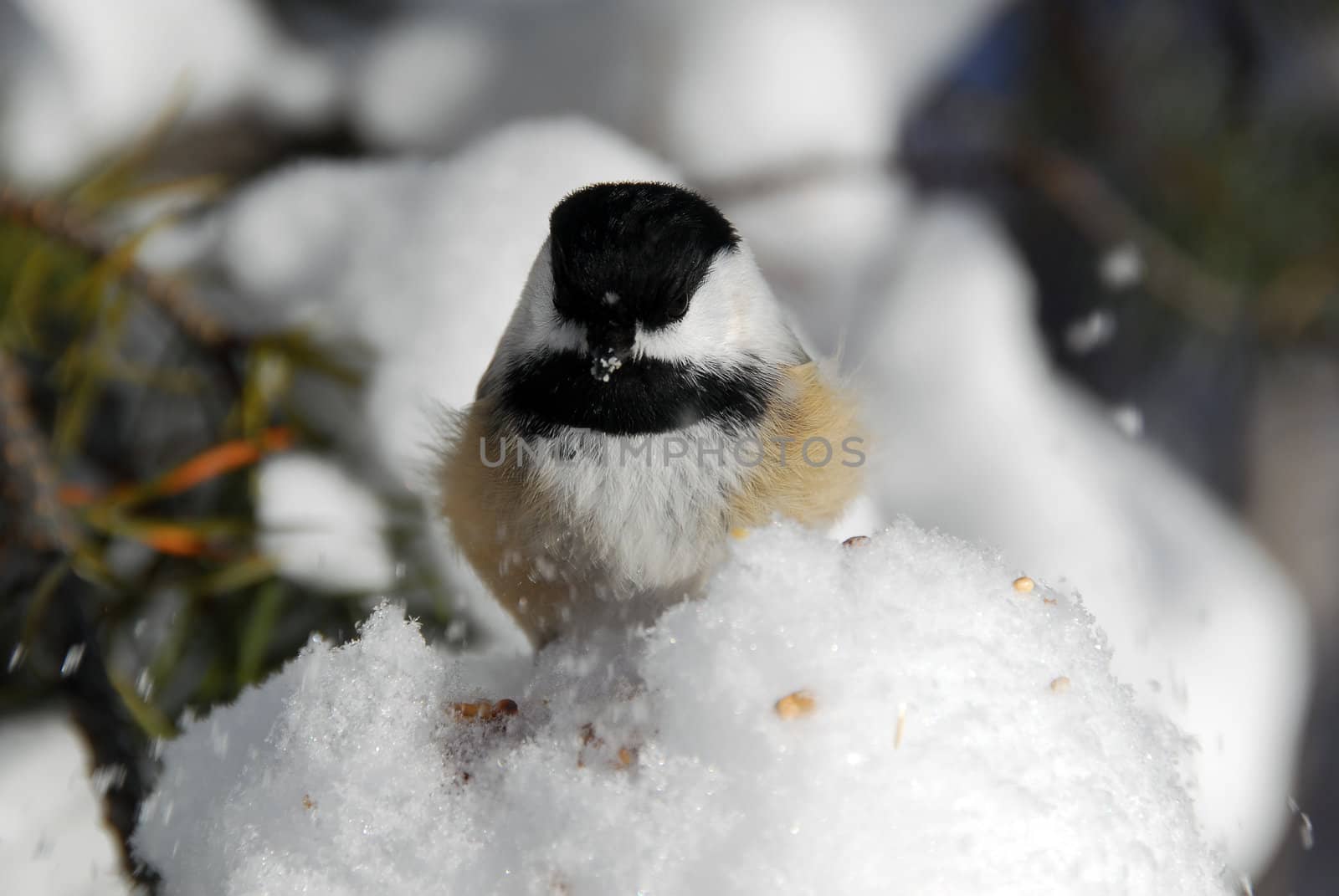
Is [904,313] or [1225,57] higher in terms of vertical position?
[1225,57]

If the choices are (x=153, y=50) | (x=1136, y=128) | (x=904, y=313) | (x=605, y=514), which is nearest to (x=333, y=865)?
(x=605, y=514)

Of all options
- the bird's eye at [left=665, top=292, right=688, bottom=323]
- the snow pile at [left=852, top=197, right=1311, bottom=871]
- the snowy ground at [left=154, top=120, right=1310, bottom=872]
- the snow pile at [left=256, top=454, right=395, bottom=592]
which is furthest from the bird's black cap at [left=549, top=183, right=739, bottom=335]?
the snow pile at [left=256, top=454, right=395, bottom=592]

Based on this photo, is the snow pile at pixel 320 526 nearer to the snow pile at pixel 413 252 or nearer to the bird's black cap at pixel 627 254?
the snow pile at pixel 413 252

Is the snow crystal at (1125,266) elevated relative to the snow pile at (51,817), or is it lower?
A: elevated

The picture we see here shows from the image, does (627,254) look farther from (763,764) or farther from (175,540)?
(175,540)

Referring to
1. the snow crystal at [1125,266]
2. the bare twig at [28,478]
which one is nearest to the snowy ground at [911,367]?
the snow crystal at [1125,266]

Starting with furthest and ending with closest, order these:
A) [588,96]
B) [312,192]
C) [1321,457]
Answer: [1321,457] → [588,96] → [312,192]

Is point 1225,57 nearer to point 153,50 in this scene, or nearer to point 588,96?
point 588,96
